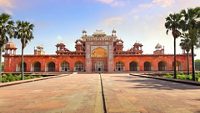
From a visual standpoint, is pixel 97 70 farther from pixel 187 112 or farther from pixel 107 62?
pixel 187 112

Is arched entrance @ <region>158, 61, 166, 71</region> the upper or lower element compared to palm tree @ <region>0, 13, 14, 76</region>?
lower

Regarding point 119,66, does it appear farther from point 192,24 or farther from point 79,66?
point 192,24

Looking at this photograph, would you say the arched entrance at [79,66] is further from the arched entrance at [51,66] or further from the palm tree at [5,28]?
the palm tree at [5,28]

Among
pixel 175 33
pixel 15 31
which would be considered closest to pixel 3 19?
pixel 15 31

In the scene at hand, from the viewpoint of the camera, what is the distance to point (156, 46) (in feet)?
297

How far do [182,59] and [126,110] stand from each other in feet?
215

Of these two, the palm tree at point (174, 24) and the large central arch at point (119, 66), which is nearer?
the palm tree at point (174, 24)

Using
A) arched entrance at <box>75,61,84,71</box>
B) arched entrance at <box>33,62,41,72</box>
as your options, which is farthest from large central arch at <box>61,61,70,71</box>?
arched entrance at <box>33,62,41,72</box>

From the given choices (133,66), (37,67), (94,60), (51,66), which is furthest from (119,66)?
(37,67)

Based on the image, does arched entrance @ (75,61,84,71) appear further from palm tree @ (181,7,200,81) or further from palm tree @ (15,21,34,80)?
palm tree @ (181,7,200,81)

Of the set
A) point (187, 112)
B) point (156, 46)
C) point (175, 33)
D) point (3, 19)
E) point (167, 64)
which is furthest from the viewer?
point (156, 46)

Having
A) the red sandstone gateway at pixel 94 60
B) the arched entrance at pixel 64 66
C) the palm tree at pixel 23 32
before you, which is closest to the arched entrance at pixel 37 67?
the red sandstone gateway at pixel 94 60

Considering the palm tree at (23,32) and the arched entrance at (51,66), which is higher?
the palm tree at (23,32)

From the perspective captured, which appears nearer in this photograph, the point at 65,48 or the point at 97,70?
the point at 97,70
